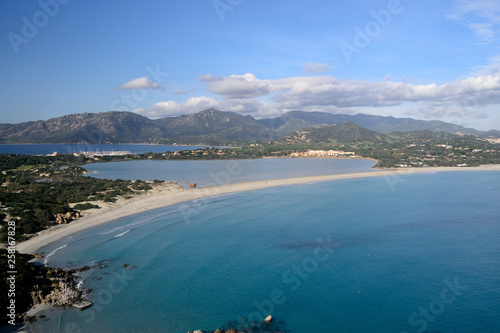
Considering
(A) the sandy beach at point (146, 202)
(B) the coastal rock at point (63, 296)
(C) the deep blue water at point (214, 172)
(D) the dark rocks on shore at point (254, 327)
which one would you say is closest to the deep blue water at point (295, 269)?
(D) the dark rocks on shore at point (254, 327)

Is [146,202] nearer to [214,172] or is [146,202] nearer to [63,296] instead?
[63,296]

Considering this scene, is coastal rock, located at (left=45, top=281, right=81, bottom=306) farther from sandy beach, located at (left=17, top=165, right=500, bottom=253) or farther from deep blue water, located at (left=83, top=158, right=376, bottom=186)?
deep blue water, located at (left=83, top=158, right=376, bottom=186)

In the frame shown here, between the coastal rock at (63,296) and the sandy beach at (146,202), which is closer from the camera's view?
the coastal rock at (63,296)

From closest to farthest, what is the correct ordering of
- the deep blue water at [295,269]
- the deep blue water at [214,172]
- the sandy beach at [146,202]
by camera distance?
the deep blue water at [295,269] → the sandy beach at [146,202] → the deep blue water at [214,172]

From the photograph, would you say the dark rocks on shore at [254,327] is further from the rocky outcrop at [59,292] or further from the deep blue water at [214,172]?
the deep blue water at [214,172]

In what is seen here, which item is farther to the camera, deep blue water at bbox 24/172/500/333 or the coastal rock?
the coastal rock

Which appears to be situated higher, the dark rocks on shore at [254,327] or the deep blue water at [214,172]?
the deep blue water at [214,172]

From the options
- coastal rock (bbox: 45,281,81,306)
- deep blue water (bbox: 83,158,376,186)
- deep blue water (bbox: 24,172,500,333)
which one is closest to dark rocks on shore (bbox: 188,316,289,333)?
deep blue water (bbox: 24,172,500,333)

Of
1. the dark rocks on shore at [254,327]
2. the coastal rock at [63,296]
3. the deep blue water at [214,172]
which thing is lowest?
the dark rocks on shore at [254,327]
